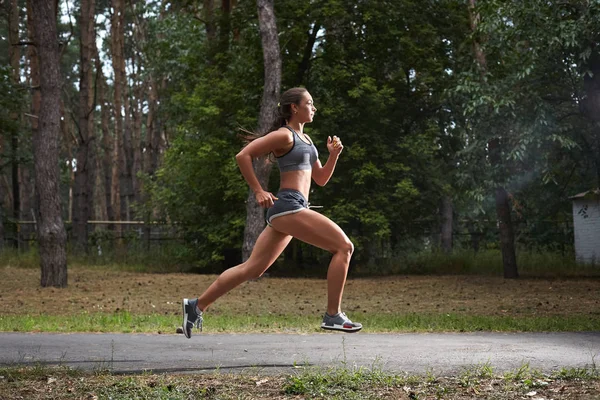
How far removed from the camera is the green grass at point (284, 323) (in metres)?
12.4

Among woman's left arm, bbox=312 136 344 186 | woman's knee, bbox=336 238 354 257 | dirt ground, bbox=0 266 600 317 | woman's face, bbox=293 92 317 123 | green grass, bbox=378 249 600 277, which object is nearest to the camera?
woman's knee, bbox=336 238 354 257

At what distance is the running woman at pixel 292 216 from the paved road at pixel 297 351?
603 millimetres

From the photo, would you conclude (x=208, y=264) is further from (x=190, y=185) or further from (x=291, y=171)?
(x=291, y=171)

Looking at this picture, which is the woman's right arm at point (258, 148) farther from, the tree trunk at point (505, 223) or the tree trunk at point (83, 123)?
the tree trunk at point (83, 123)

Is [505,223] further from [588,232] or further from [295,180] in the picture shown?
[295,180]

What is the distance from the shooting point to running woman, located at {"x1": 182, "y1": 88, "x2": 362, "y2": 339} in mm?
7457

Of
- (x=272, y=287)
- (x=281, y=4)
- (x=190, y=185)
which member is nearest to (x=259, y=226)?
(x=272, y=287)

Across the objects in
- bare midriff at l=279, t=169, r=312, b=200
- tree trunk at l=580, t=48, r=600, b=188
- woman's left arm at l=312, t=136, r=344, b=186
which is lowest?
bare midriff at l=279, t=169, r=312, b=200

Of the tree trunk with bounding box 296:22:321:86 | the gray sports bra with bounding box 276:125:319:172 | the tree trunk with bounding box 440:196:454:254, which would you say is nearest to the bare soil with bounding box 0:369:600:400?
the gray sports bra with bounding box 276:125:319:172

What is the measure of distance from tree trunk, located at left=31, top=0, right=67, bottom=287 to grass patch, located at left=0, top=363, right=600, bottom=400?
1427cm

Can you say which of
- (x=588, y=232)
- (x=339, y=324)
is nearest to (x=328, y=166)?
(x=339, y=324)

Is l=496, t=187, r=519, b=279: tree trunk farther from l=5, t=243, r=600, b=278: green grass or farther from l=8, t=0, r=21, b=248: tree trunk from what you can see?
l=8, t=0, r=21, b=248: tree trunk

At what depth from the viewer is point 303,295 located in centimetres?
2080

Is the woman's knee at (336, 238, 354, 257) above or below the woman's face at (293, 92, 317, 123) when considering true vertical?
below
